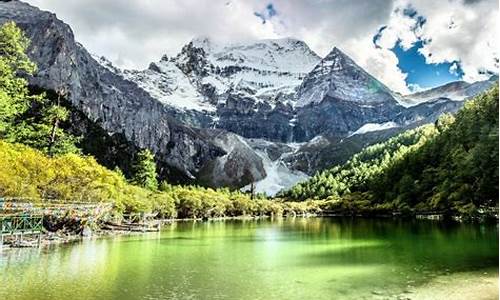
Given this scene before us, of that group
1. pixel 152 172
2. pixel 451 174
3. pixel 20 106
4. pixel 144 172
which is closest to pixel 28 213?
pixel 20 106

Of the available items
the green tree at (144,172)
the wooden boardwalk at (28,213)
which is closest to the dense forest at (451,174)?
the wooden boardwalk at (28,213)

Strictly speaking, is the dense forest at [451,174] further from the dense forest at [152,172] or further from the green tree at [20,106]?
the green tree at [20,106]

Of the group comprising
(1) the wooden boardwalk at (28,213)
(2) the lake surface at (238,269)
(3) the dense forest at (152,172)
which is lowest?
(2) the lake surface at (238,269)

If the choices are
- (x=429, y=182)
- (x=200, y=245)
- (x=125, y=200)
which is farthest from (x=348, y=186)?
(x=200, y=245)

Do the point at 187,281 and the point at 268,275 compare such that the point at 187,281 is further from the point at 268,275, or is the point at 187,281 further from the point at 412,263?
the point at 412,263

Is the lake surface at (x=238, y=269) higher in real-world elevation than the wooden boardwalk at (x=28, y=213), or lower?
lower

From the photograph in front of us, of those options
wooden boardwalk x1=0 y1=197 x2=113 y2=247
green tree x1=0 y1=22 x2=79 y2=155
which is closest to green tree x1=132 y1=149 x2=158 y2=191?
green tree x1=0 y1=22 x2=79 y2=155

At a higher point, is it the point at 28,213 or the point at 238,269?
the point at 28,213

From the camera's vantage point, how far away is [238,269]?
114 ft

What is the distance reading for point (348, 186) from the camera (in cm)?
19000

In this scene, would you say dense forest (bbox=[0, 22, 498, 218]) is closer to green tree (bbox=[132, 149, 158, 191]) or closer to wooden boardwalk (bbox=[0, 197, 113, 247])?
green tree (bbox=[132, 149, 158, 191])

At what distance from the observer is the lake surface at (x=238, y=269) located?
85.7 feet

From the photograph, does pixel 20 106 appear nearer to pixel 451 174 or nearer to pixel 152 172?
pixel 152 172

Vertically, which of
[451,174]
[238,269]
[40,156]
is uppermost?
[451,174]
